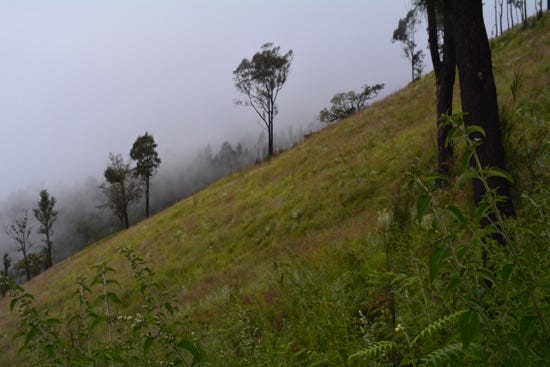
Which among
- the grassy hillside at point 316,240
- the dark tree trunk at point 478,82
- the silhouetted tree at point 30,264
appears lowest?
the silhouetted tree at point 30,264

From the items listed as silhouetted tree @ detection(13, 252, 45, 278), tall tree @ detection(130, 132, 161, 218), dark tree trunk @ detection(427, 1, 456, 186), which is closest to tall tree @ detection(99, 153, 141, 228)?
tall tree @ detection(130, 132, 161, 218)

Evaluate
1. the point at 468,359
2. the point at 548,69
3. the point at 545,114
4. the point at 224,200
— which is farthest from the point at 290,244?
the point at 224,200

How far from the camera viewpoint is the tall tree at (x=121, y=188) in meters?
46.1

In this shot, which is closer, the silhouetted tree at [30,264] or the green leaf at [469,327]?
the green leaf at [469,327]

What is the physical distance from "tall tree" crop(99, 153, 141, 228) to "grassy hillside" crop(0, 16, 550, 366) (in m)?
25.3

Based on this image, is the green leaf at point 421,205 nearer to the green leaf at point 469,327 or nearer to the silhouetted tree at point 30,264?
the green leaf at point 469,327

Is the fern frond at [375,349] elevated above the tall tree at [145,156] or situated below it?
below

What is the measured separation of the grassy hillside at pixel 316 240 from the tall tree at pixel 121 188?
83.1 feet

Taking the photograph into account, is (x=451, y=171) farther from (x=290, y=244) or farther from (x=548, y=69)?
(x=548, y=69)

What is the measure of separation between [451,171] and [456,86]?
1119cm

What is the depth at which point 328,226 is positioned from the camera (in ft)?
30.7

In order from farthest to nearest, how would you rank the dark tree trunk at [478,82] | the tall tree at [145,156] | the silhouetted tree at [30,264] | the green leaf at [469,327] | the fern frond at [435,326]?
Result: the silhouetted tree at [30,264]
the tall tree at [145,156]
the dark tree trunk at [478,82]
the fern frond at [435,326]
the green leaf at [469,327]

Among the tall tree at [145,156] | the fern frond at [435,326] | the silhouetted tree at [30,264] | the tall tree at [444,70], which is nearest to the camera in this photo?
the fern frond at [435,326]

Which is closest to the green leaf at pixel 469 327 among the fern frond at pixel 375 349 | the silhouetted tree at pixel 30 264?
the fern frond at pixel 375 349
